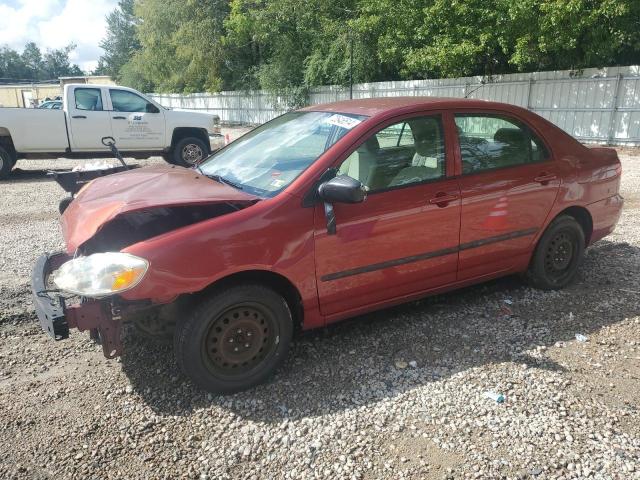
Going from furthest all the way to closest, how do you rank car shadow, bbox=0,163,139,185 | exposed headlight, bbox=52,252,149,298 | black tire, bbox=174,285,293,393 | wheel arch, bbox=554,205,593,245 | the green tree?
the green tree, car shadow, bbox=0,163,139,185, wheel arch, bbox=554,205,593,245, black tire, bbox=174,285,293,393, exposed headlight, bbox=52,252,149,298

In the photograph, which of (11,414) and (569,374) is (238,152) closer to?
(11,414)

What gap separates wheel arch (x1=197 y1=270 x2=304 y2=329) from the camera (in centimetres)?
302


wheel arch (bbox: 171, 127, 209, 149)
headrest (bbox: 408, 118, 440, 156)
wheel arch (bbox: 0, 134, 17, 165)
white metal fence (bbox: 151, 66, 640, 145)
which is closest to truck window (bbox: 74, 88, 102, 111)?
wheel arch (bbox: 0, 134, 17, 165)

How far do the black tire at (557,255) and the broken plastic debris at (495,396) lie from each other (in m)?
1.72

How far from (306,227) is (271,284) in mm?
440

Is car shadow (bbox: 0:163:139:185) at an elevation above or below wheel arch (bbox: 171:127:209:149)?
below

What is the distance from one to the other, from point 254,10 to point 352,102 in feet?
78.5

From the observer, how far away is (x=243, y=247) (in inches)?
116

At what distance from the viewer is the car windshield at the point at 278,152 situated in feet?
11.0

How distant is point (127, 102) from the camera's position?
11.8m

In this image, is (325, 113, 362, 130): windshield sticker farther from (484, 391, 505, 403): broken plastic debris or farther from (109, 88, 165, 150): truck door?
(109, 88, 165, 150): truck door

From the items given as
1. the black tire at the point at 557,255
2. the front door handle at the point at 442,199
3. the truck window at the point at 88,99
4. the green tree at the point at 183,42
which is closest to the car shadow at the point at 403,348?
the black tire at the point at 557,255

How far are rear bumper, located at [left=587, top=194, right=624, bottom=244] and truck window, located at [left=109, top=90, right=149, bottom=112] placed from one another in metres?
10.2

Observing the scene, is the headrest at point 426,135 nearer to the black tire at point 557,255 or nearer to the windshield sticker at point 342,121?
the windshield sticker at point 342,121
